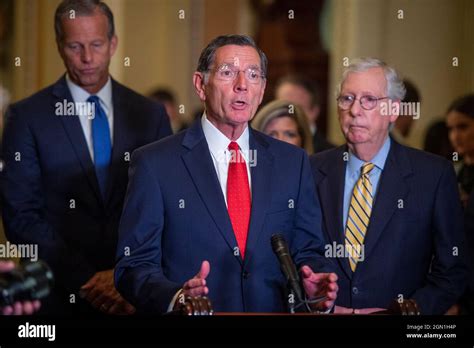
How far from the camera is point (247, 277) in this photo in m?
3.25

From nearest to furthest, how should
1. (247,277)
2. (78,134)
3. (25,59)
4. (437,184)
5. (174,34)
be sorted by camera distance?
1. (247,277)
2. (437,184)
3. (78,134)
4. (25,59)
5. (174,34)

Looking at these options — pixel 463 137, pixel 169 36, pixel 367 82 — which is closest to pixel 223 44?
pixel 367 82

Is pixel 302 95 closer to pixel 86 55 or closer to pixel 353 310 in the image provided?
pixel 86 55

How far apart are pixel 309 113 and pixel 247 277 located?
222 centimetres

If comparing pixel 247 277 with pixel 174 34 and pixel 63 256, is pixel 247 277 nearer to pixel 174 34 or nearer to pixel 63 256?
pixel 63 256

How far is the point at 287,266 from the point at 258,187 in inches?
16.7

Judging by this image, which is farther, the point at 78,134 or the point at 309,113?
the point at 309,113

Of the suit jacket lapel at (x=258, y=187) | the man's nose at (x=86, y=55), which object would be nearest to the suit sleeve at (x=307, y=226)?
the suit jacket lapel at (x=258, y=187)

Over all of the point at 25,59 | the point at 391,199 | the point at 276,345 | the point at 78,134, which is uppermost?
the point at 25,59

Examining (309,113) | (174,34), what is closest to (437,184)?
(309,113)

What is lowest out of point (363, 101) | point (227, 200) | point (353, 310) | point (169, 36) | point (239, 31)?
point (353, 310)

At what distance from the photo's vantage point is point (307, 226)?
3.30 meters

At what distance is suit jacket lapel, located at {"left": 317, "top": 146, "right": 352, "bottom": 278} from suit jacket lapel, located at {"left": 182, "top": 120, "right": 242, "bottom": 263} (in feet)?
1.49

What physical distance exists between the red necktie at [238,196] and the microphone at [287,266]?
27 centimetres
